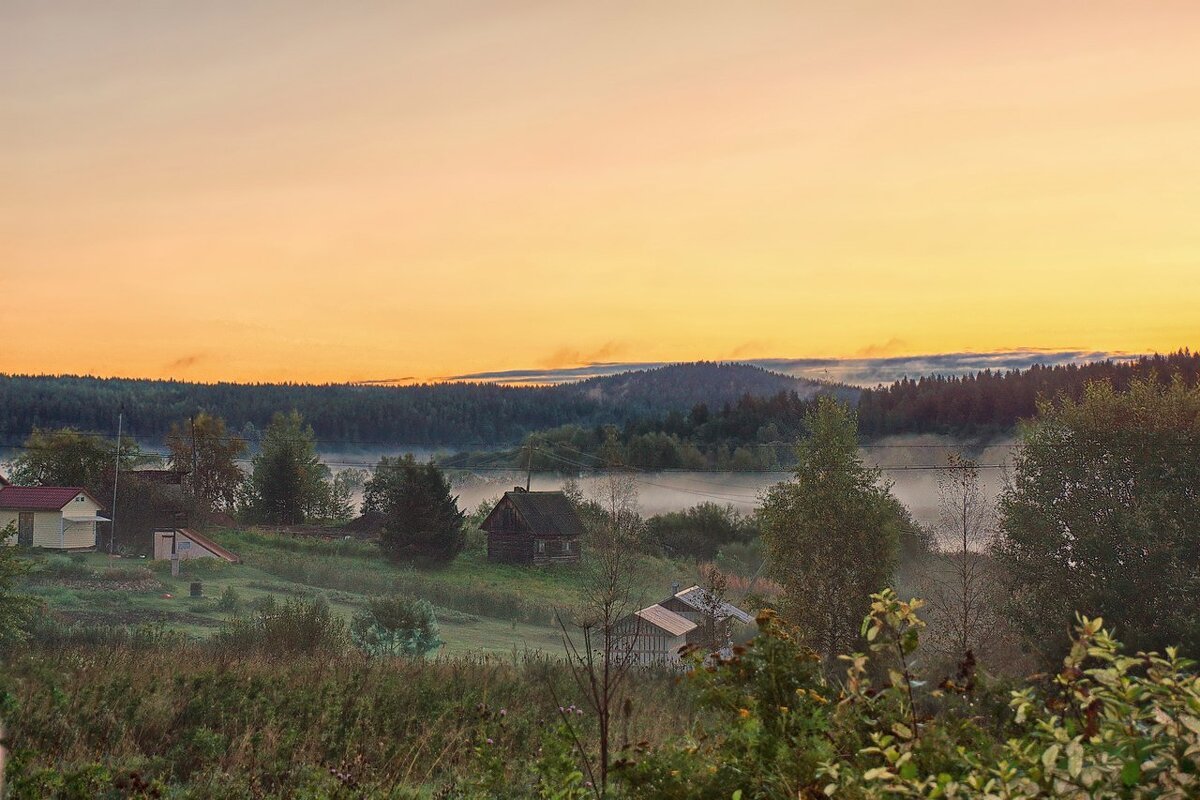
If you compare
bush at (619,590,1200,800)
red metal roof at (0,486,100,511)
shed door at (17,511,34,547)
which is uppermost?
bush at (619,590,1200,800)

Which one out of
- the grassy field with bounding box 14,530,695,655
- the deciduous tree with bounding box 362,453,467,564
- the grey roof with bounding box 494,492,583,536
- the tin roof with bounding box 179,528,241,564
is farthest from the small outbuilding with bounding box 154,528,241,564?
the grey roof with bounding box 494,492,583,536

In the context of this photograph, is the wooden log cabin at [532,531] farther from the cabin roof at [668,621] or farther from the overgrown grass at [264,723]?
the overgrown grass at [264,723]

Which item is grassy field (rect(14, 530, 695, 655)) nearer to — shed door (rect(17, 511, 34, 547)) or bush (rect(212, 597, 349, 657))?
shed door (rect(17, 511, 34, 547))

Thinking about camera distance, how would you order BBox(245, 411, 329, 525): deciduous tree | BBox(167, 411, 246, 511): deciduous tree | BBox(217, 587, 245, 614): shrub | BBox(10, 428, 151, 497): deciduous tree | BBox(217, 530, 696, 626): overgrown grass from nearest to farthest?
BBox(217, 587, 245, 614): shrub < BBox(217, 530, 696, 626): overgrown grass < BBox(10, 428, 151, 497): deciduous tree < BBox(245, 411, 329, 525): deciduous tree < BBox(167, 411, 246, 511): deciduous tree

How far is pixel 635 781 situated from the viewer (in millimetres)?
4703

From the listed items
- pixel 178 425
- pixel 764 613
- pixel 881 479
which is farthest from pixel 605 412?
pixel 764 613

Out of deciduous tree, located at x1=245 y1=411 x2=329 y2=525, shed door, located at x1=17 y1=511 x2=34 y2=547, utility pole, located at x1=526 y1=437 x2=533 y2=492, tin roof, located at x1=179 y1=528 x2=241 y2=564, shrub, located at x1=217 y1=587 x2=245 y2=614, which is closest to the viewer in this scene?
shrub, located at x1=217 y1=587 x2=245 y2=614

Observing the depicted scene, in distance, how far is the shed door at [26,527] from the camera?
44.3 metres

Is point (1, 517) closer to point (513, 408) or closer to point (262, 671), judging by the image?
point (262, 671)

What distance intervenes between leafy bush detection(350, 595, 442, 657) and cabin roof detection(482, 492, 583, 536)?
993 inches

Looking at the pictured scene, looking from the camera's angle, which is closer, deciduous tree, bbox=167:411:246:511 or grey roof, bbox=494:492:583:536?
grey roof, bbox=494:492:583:536

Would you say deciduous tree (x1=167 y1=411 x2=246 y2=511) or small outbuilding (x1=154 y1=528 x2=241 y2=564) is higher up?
deciduous tree (x1=167 y1=411 x2=246 y2=511)

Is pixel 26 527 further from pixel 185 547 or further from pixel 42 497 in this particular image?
pixel 185 547

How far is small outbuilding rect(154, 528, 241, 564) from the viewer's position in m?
44.6
